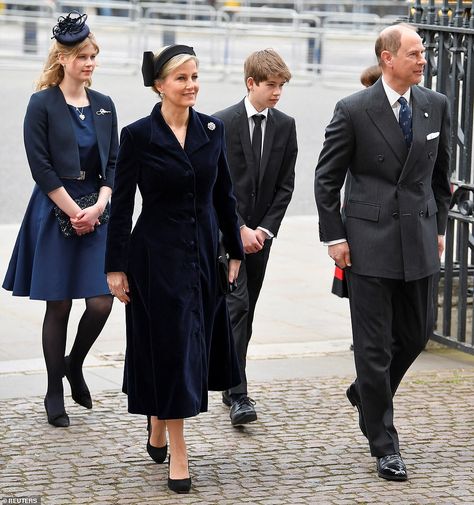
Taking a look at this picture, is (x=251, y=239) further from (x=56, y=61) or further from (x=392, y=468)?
(x=392, y=468)

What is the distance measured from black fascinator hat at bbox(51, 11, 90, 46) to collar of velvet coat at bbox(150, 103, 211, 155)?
1066mm

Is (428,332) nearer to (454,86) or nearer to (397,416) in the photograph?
(397,416)

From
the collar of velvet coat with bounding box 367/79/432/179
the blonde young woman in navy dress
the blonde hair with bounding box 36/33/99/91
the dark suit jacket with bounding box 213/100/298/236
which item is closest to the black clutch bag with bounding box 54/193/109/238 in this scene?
the blonde young woman in navy dress

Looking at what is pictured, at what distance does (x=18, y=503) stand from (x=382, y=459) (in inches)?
61.9

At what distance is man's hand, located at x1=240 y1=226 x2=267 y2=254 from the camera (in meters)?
6.48

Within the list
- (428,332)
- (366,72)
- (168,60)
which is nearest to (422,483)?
(428,332)

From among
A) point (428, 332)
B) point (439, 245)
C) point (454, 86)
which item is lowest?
point (428, 332)

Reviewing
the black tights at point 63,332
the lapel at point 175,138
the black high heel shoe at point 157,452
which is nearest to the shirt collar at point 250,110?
the lapel at point 175,138

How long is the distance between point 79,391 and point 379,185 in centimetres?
193

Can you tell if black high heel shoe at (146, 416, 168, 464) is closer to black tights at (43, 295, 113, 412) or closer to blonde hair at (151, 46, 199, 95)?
black tights at (43, 295, 113, 412)

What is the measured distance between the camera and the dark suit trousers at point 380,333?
576 centimetres

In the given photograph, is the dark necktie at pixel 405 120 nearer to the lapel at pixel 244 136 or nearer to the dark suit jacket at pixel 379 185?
the dark suit jacket at pixel 379 185

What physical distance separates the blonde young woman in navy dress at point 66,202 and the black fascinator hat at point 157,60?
40.9 inches

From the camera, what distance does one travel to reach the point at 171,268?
548 centimetres
